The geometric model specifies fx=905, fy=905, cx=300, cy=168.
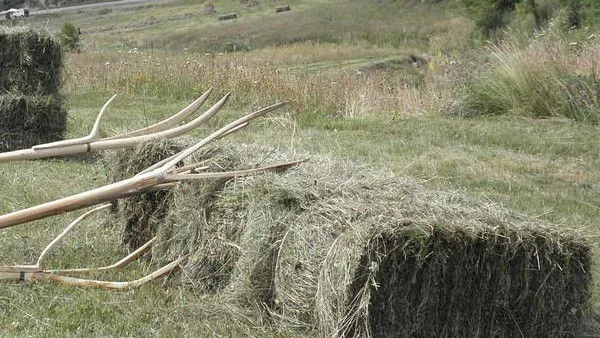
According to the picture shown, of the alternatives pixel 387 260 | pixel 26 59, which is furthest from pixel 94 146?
pixel 26 59

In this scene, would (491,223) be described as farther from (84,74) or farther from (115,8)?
(115,8)

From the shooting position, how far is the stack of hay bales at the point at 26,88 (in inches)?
406

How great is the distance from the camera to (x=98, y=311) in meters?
4.82

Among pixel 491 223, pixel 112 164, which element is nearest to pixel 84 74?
pixel 112 164

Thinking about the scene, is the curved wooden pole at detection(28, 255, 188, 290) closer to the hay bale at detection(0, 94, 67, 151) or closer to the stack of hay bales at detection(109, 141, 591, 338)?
the stack of hay bales at detection(109, 141, 591, 338)

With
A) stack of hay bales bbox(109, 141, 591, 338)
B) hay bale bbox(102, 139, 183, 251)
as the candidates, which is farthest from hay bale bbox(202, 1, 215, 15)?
stack of hay bales bbox(109, 141, 591, 338)

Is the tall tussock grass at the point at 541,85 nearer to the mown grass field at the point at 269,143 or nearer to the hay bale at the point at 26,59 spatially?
the mown grass field at the point at 269,143

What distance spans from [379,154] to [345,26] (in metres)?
28.0

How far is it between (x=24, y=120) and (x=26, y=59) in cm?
70

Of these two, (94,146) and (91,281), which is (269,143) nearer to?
(94,146)

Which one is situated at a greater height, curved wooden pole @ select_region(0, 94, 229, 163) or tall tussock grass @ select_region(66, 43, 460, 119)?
curved wooden pole @ select_region(0, 94, 229, 163)

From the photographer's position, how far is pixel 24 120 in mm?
10375

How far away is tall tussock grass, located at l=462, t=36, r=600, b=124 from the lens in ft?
39.9

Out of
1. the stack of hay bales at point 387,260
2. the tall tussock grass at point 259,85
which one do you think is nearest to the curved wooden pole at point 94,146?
the stack of hay bales at point 387,260
